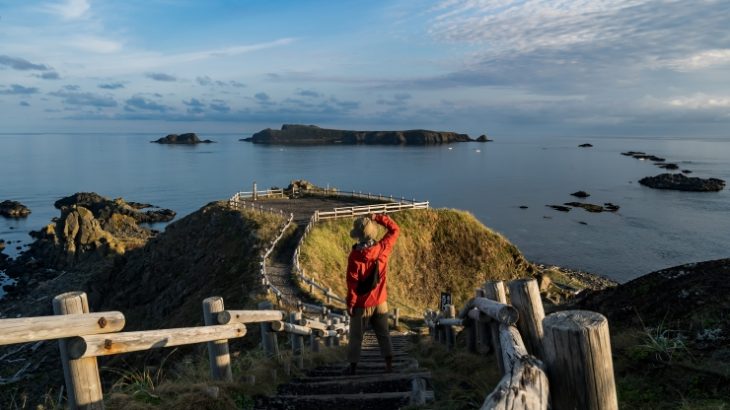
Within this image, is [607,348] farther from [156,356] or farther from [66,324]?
[156,356]

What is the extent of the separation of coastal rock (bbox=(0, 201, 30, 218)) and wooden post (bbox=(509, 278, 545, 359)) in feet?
298

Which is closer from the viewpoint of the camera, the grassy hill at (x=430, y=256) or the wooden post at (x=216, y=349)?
the wooden post at (x=216, y=349)

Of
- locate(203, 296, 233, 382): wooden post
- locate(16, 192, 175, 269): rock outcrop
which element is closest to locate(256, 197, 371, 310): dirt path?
locate(203, 296, 233, 382): wooden post

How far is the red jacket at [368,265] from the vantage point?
24.7ft

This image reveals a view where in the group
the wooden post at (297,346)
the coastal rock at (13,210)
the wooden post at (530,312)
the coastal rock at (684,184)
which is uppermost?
the wooden post at (530,312)

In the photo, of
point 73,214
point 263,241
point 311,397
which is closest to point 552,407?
point 311,397

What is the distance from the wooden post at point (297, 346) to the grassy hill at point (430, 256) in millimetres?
16866

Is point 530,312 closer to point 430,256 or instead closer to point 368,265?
point 368,265

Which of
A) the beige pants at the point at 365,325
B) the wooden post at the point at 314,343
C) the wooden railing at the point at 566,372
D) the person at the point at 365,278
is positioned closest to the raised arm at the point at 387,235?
the person at the point at 365,278

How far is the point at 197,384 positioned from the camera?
5.58 metres

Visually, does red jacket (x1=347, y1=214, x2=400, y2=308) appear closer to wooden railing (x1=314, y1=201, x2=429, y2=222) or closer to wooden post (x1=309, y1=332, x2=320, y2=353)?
wooden post (x1=309, y1=332, x2=320, y2=353)

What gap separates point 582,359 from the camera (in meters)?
2.92

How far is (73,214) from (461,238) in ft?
134

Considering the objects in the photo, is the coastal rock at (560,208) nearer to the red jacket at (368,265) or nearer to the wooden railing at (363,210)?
the wooden railing at (363,210)
